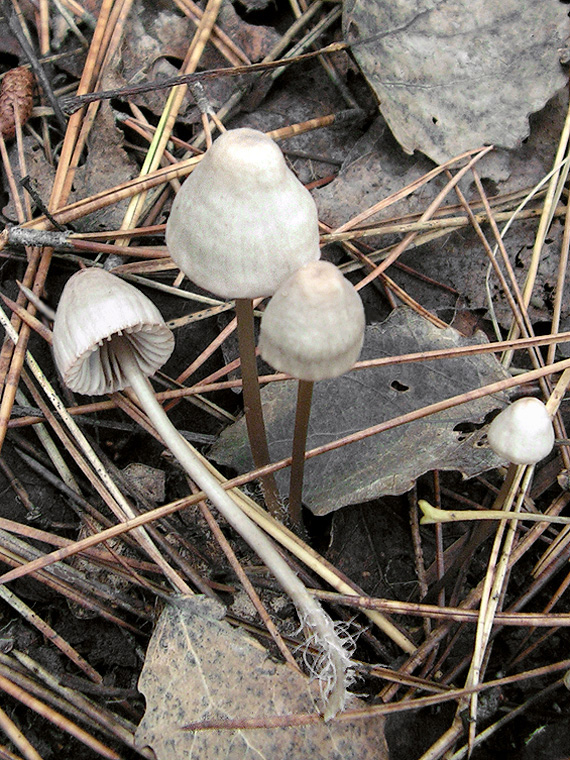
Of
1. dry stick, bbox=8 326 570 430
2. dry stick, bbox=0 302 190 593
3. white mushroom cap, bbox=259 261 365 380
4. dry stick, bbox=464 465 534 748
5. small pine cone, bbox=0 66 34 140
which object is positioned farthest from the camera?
small pine cone, bbox=0 66 34 140

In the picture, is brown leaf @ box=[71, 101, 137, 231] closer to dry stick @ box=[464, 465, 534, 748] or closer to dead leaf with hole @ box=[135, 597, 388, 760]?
dead leaf with hole @ box=[135, 597, 388, 760]

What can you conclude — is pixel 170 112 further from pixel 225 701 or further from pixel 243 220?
pixel 225 701

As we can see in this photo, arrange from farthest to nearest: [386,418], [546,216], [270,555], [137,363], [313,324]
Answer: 1. [546,216]
2. [386,418]
3. [137,363]
4. [270,555]
5. [313,324]

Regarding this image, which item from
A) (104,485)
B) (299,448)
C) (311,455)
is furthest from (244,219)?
(104,485)

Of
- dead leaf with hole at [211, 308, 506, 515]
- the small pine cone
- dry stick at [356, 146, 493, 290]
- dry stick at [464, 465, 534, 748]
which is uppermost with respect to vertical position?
the small pine cone

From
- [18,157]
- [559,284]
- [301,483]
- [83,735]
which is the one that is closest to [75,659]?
[83,735]

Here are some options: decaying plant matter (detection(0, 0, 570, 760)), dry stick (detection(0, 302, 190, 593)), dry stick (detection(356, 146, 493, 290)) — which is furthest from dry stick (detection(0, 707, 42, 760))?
dry stick (detection(356, 146, 493, 290))

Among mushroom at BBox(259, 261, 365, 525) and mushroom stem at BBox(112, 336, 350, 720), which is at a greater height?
mushroom at BBox(259, 261, 365, 525)
